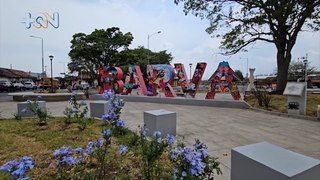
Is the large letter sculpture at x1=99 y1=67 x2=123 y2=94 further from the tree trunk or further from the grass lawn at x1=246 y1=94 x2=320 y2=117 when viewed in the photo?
the tree trunk

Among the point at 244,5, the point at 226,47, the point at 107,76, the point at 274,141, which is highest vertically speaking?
the point at 244,5

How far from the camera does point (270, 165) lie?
2021 millimetres

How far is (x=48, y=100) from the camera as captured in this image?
1464 centimetres

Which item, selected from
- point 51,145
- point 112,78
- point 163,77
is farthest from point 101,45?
point 51,145

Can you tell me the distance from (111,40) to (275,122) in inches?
1069

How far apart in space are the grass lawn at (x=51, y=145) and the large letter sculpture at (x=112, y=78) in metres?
8.72

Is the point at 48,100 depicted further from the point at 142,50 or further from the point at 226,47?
the point at 142,50

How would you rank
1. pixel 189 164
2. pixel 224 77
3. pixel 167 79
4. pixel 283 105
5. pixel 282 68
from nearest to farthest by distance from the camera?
1. pixel 189 164
2. pixel 283 105
3. pixel 224 77
4. pixel 167 79
5. pixel 282 68

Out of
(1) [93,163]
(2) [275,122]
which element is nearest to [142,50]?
(2) [275,122]

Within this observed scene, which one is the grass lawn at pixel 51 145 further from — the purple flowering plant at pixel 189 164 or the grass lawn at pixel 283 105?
the grass lawn at pixel 283 105

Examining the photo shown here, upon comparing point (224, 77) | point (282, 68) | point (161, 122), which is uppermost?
point (282, 68)

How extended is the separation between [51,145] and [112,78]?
1107 centimetres

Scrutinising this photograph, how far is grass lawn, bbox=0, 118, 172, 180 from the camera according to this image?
307 centimetres

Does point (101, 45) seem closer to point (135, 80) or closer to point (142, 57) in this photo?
point (142, 57)
